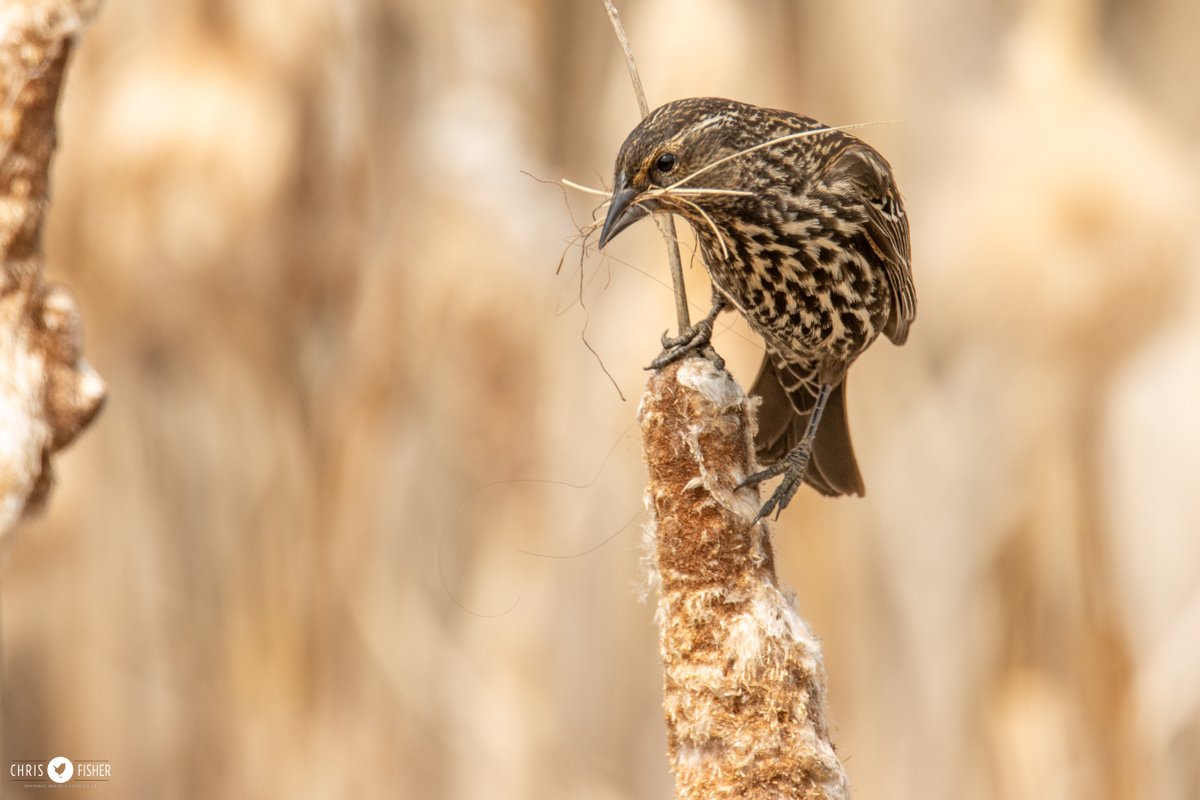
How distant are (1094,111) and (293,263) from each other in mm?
1608

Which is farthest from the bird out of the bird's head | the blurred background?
the blurred background

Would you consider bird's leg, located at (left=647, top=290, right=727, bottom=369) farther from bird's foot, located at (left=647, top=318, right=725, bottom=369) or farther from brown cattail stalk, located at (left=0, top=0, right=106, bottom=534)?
brown cattail stalk, located at (left=0, top=0, right=106, bottom=534)

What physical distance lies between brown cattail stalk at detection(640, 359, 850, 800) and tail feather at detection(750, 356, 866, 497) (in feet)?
1.73

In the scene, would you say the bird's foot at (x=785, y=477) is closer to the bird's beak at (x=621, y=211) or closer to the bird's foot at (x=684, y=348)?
the bird's foot at (x=684, y=348)

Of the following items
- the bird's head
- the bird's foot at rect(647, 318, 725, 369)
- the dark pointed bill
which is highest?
the bird's head

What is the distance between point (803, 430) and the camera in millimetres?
1636

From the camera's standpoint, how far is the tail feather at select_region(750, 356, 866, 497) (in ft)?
5.16

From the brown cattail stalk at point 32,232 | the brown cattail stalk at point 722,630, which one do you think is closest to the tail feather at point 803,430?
the brown cattail stalk at point 722,630

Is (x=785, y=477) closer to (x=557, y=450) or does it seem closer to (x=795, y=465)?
(x=795, y=465)

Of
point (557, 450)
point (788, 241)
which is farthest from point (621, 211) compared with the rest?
point (557, 450)

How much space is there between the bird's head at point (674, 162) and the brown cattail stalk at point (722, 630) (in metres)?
0.24

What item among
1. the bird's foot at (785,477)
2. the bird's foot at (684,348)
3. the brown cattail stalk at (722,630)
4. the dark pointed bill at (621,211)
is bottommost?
the brown cattail stalk at (722,630)

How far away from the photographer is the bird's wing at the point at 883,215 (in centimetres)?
150

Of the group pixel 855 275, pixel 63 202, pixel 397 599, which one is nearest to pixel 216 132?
pixel 63 202
